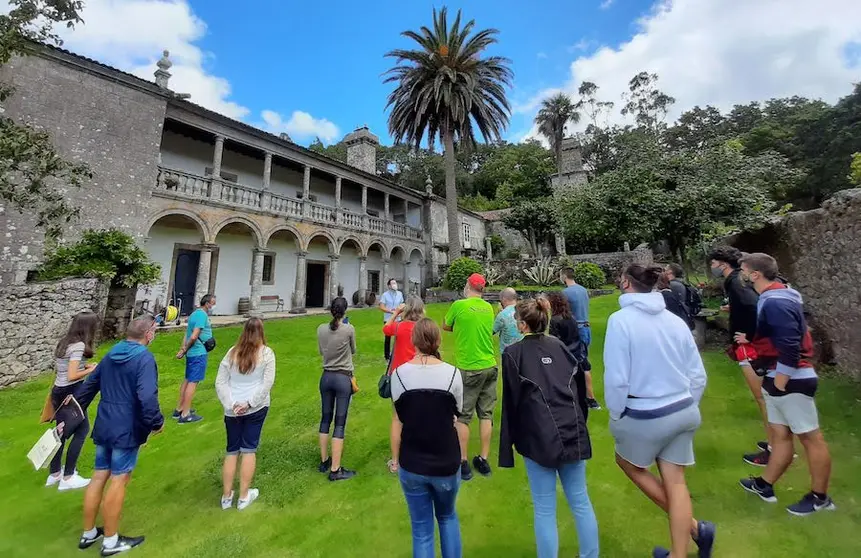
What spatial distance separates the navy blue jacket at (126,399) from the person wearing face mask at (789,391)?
5128 millimetres

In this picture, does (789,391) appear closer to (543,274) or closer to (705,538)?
(705,538)

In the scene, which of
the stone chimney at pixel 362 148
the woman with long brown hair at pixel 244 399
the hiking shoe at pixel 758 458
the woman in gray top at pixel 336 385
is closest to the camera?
the woman with long brown hair at pixel 244 399

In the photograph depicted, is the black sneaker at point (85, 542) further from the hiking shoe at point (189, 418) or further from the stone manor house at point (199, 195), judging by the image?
the stone manor house at point (199, 195)

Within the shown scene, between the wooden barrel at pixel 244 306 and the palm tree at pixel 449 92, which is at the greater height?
the palm tree at pixel 449 92

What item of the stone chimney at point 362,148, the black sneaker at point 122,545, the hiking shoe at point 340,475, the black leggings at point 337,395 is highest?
the stone chimney at point 362,148

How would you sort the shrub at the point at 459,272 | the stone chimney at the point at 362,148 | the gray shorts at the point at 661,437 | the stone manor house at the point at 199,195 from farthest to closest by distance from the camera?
the stone chimney at the point at 362,148
the shrub at the point at 459,272
the stone manor house at the point at 199,195
the gray shorts at the point at 661,437

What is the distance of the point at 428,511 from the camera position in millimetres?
2406

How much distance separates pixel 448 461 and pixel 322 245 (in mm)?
19636

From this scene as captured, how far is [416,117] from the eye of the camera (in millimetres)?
21328

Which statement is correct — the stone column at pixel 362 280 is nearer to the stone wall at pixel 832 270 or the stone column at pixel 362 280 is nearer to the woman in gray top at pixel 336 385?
the woman in gray top at pixel 336 385

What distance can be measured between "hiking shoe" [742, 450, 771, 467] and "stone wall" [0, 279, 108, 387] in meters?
13.0

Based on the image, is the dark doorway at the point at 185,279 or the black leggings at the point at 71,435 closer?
the black leggings at the point at 71,435

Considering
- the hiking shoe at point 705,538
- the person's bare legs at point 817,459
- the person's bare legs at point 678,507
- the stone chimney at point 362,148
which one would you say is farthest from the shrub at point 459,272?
the person's bare legs at point 678,507

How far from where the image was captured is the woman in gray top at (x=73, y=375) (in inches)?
157
